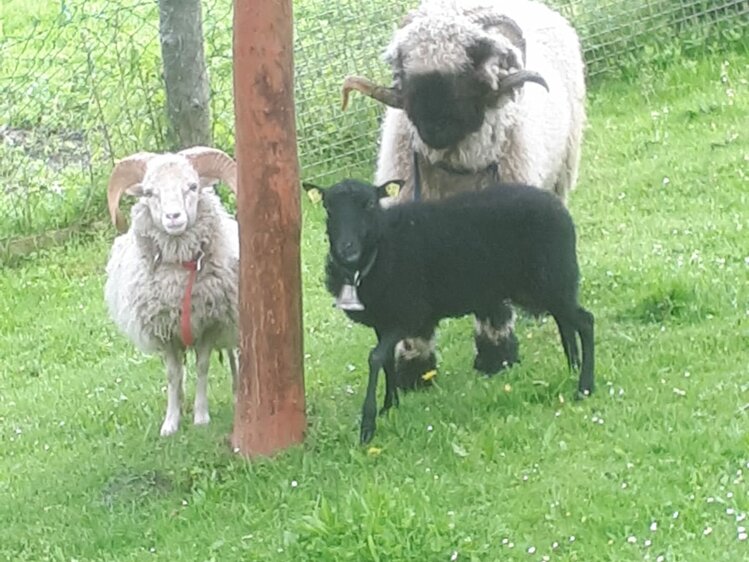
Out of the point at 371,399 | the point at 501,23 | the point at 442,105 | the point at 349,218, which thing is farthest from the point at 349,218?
the point at 501,23

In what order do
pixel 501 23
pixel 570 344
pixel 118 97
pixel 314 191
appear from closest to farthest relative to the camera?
pixel 314 191 → pixel 570 344 → pixel 501 23 → pixel 118 97

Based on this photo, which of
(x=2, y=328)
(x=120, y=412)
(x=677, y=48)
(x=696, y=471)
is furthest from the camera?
(x=677, y=48)

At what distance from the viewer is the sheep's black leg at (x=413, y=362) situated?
281 inches

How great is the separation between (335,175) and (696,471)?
6.82m

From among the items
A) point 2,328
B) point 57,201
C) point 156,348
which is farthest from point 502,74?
point 57,201

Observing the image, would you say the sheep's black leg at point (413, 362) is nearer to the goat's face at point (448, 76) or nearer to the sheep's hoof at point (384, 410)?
the sheep's hoof at point (384, 410)

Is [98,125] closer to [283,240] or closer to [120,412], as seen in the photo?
[120,412]

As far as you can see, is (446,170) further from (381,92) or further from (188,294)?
(188,294)

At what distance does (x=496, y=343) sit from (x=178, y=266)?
1.66 metres

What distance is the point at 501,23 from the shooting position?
25.9 ft

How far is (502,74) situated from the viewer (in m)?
7.21

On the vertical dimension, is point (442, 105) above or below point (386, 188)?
above

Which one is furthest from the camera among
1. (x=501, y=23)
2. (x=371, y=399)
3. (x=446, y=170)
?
(x=501, y=23)

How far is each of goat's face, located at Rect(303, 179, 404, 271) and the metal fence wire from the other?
218 inches
